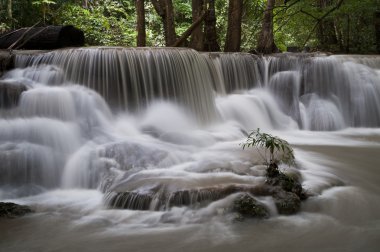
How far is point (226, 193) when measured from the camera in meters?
4.75

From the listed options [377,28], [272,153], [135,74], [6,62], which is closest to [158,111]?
[135,74]

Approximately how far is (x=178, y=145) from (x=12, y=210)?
3.06 meters

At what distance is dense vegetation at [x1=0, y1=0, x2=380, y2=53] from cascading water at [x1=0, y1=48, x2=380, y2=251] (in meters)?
1.66

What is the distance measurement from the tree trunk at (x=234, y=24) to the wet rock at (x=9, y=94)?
22.6 ft

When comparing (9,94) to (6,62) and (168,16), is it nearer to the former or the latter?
(6,62)

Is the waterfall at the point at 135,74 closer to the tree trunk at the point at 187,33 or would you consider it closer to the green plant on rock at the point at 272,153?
the tree trunk at the point at 187,33

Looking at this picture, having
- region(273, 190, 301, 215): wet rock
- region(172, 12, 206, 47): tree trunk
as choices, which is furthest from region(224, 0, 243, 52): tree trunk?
region(273, 190, 301, 215): wet rock

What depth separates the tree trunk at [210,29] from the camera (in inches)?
483

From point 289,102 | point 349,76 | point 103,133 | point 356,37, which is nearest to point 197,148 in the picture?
point 103,133

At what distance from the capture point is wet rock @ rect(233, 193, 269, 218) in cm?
443

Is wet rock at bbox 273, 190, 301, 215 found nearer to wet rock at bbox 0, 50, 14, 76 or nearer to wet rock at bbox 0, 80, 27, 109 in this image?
wet rock at bbox 0, 80, 27, 109

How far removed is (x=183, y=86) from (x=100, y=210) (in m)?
4.96

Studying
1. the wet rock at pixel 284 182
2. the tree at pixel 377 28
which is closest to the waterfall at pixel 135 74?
the wet rock at pixel 284 182

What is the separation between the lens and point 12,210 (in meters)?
4.71
